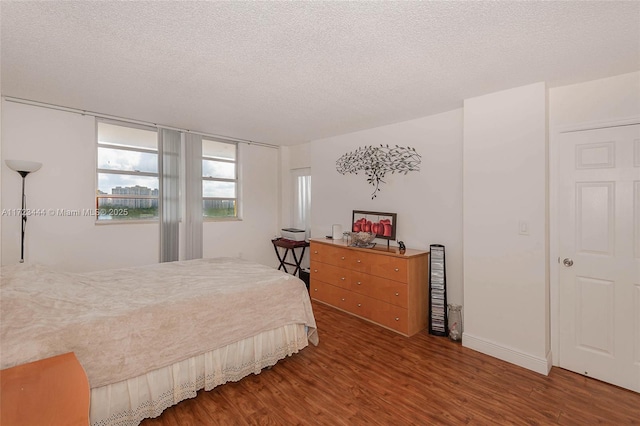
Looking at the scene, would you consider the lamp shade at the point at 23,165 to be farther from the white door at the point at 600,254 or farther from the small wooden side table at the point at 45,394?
the white door at the point at 600,254

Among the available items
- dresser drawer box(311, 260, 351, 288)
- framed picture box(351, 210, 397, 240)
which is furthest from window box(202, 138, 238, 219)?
framed picture box(351, 210, 397, 240)

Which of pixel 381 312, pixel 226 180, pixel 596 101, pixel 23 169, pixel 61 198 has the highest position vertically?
pixel 596 101

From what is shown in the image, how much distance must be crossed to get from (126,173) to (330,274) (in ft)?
10.3

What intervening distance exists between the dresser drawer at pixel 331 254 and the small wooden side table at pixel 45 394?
291 cm

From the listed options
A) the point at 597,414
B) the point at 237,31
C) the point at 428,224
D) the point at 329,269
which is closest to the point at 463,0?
the point at 237,31

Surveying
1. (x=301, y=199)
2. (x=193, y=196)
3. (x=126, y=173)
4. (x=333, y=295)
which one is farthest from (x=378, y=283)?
(x=126, y=173)

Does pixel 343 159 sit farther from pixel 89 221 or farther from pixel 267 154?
pixel 89 221

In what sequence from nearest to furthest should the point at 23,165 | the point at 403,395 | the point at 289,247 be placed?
the point at 403,395 → the point at 23,165 → the point at 289,247

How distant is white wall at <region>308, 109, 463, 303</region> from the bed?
1766 millimetres

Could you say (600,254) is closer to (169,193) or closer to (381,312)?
(381,312)

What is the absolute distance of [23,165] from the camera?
2.97m

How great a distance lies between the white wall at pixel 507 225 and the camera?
8.50 feet

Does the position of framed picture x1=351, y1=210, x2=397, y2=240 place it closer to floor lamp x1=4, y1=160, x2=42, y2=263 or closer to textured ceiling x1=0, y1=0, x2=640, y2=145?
textured ceiling x1=0, y1=0, x2=640, y2=145

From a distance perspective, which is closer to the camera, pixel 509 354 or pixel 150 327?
pixel 150 327
